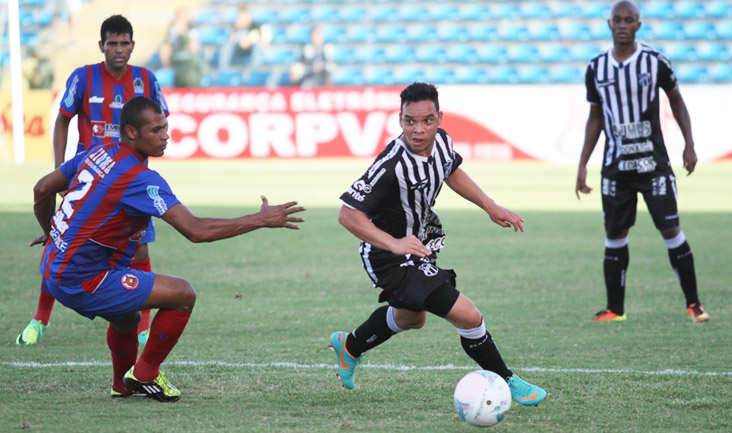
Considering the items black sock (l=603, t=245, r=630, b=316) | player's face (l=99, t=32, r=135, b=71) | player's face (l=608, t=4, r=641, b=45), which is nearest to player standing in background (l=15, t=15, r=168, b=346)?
player's face (l=99, t=32, r=135, b=71)

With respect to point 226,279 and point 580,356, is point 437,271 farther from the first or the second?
point 226,279

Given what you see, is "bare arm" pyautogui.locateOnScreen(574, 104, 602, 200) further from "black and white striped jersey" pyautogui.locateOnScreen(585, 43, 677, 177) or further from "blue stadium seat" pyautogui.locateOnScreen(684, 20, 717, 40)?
"blue stadium seat" pyautogui.locateOnScreen(684, 20, 717, 40)

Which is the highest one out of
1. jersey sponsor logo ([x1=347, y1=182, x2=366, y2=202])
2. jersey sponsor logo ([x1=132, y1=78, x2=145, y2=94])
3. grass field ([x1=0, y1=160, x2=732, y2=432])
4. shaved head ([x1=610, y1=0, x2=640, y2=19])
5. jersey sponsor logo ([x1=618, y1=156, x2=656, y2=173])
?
shaved head ([x1=610, y1=0, x2=640, y2=19])

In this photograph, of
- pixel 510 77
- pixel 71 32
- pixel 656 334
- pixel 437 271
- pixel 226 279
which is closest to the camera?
pixel 437 271

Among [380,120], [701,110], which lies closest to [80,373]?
[380,120]

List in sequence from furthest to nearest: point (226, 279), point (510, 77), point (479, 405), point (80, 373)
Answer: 1. point (510, 77)
2. point (226, 279)
3. point (80, 373)
4. point (479, 405)

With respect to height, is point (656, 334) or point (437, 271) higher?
point (437, 271)

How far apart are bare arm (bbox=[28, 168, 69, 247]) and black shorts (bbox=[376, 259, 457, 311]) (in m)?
1.77

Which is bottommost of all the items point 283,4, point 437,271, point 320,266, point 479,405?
point 320,266

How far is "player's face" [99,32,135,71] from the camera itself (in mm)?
6184

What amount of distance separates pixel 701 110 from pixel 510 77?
757cm

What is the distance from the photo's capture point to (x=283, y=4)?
103ft

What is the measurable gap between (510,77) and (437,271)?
25202mm

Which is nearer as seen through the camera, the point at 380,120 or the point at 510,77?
the point at 380,120
